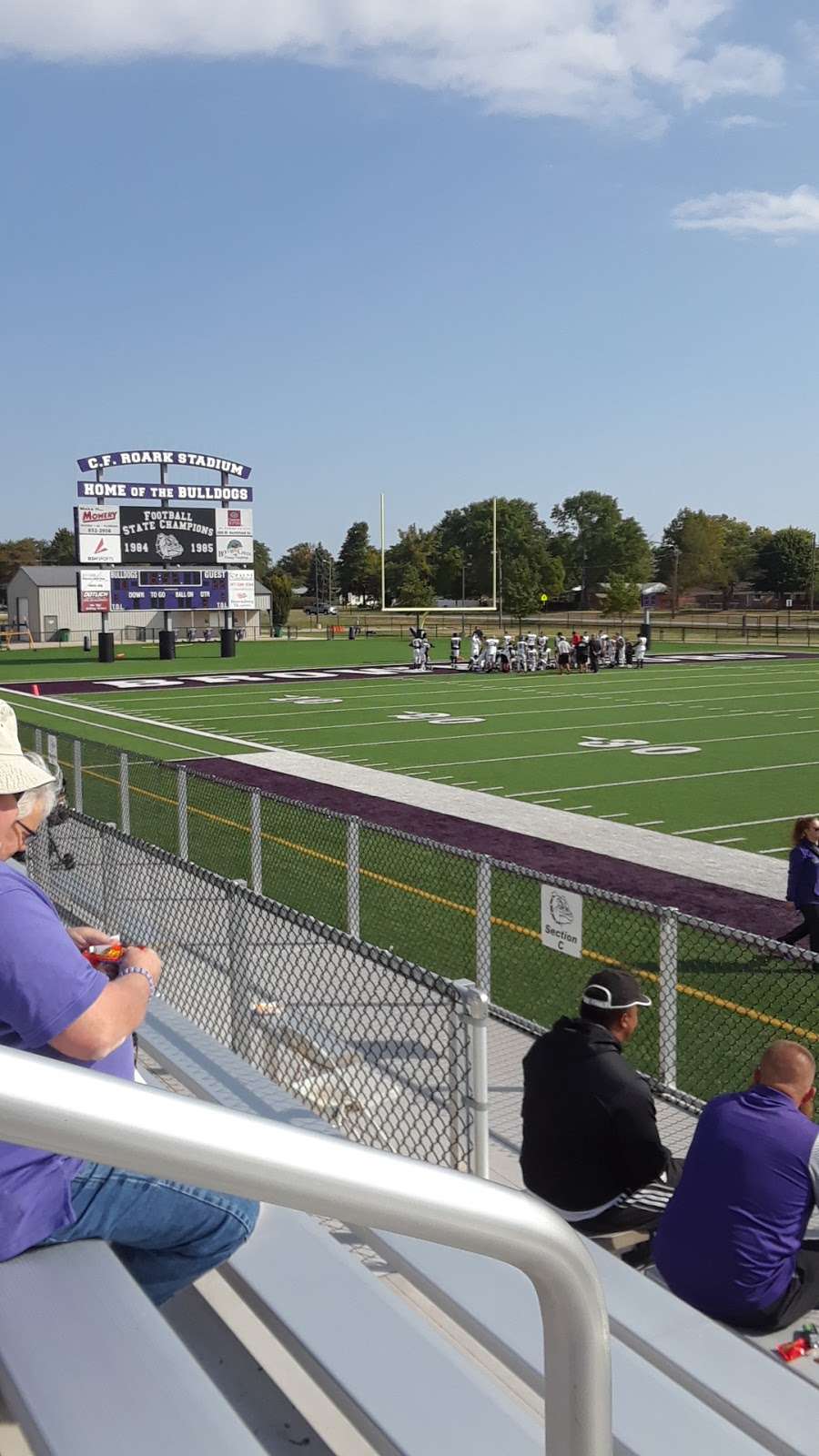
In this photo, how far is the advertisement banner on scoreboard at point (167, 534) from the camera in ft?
158

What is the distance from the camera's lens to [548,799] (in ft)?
60.4

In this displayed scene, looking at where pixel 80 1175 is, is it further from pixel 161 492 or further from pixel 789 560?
pixel 789 560

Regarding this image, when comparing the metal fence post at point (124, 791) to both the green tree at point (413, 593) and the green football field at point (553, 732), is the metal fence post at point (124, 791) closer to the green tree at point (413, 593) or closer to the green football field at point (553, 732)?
the green football field at point (553, 732)

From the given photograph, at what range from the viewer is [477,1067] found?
4121 mm

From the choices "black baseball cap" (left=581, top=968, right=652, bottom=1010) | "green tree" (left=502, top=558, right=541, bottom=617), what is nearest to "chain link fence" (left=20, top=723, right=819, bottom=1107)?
"black baseball cap" (left=581, top=968, right=652, bottom=1010)

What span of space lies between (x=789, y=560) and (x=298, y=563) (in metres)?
74.1

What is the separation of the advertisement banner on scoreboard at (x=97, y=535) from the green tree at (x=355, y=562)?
323 ft

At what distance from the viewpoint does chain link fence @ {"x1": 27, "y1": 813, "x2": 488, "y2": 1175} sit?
4227mm

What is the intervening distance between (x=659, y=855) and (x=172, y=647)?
138ft

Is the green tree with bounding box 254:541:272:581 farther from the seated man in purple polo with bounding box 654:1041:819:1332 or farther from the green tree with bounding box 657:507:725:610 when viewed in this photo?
the seated man in purple polo with bounding box 654:1041:819:1332

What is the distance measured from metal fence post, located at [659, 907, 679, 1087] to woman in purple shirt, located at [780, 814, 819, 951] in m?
3.88

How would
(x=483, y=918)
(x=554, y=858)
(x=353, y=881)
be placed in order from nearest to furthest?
1. (x=483, y=918)
2. (x=353, y=881)
3. (x=554, y=858)

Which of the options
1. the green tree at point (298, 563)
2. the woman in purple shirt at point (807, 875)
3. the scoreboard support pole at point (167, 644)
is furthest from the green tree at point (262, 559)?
the woman in purple shirt at point (807, 875)

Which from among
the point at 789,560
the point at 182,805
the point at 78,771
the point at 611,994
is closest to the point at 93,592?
the point at 78,771
